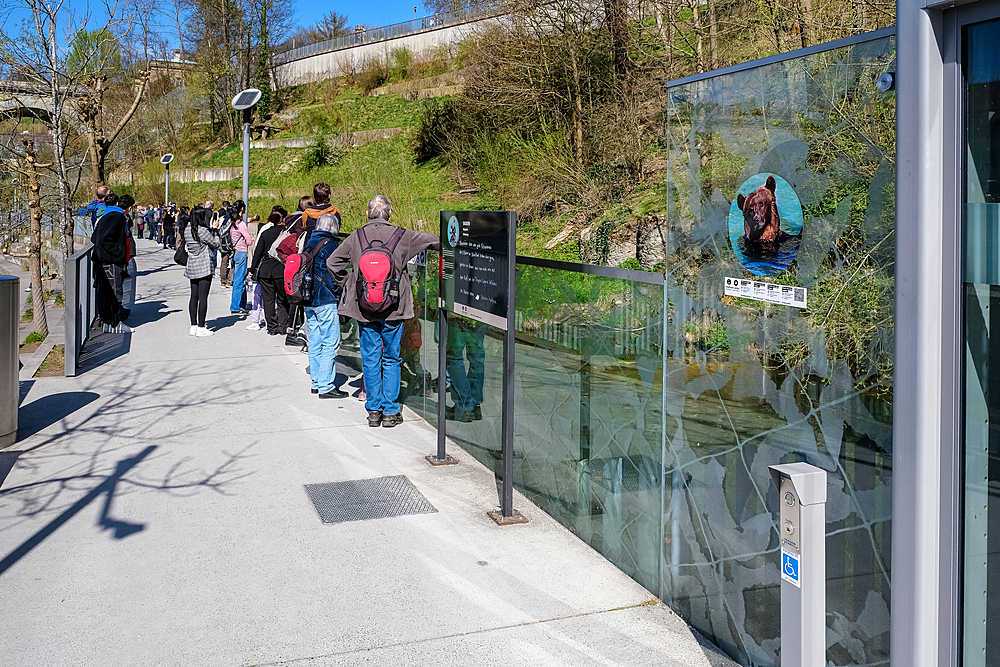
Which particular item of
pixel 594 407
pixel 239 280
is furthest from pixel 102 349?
pixel 594 407

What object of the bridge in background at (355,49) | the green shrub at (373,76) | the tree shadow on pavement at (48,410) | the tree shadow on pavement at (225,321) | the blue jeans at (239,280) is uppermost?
the bridge in background at (355,49)

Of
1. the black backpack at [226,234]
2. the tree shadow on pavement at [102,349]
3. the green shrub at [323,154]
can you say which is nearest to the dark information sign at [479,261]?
the tree shadow on pavement at [102,349]

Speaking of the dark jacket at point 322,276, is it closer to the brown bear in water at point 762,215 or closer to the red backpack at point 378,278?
the red backpack at point 378,278

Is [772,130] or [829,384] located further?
[772,130]

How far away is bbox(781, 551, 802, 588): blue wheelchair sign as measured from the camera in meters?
2.66

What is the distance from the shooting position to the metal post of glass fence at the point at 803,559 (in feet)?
8.61

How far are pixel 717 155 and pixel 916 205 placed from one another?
4.44ft

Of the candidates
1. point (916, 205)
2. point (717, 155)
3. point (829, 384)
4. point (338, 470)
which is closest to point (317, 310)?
point (338, 470)

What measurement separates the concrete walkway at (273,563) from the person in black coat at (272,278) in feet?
14.0

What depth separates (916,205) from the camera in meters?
2.54

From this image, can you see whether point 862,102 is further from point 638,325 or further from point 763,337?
point 638,325

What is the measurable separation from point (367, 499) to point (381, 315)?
1902mm

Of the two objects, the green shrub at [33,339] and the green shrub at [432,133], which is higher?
the green shrub at [432,133]

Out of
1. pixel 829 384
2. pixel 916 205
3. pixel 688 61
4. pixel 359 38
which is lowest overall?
pixel 829 384
